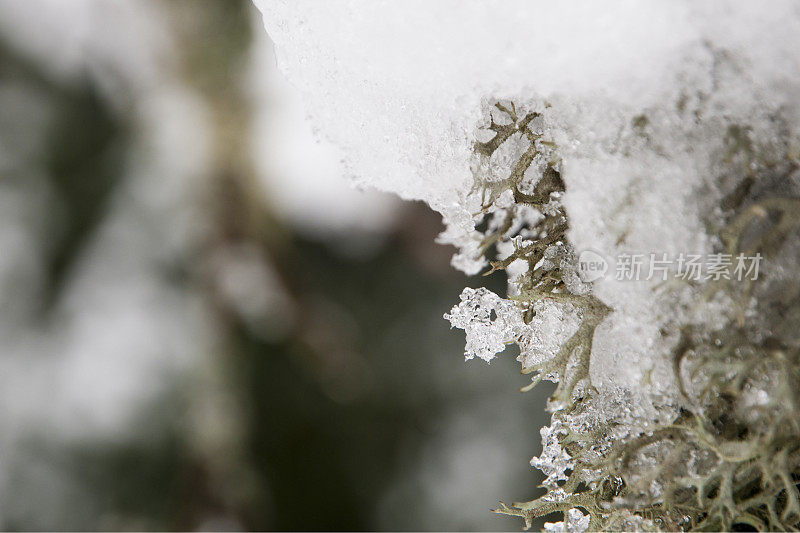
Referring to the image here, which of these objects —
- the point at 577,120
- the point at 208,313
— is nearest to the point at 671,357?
the point at 577,120

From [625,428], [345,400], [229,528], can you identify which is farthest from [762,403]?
[345,400]

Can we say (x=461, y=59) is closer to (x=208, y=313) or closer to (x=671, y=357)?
(x=671, y=357)

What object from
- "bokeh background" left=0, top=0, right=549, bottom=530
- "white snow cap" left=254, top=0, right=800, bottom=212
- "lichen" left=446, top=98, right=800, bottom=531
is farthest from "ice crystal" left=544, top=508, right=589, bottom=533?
"bokeh background" left=0, top=0, right=549, bottom=530

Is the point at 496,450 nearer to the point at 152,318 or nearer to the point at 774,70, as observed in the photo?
the point at 152,318

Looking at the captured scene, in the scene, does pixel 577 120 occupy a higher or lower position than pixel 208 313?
lower

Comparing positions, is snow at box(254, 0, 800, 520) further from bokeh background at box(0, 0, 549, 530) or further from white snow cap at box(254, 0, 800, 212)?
bokeh background at box(0, 0, 549, 530)
